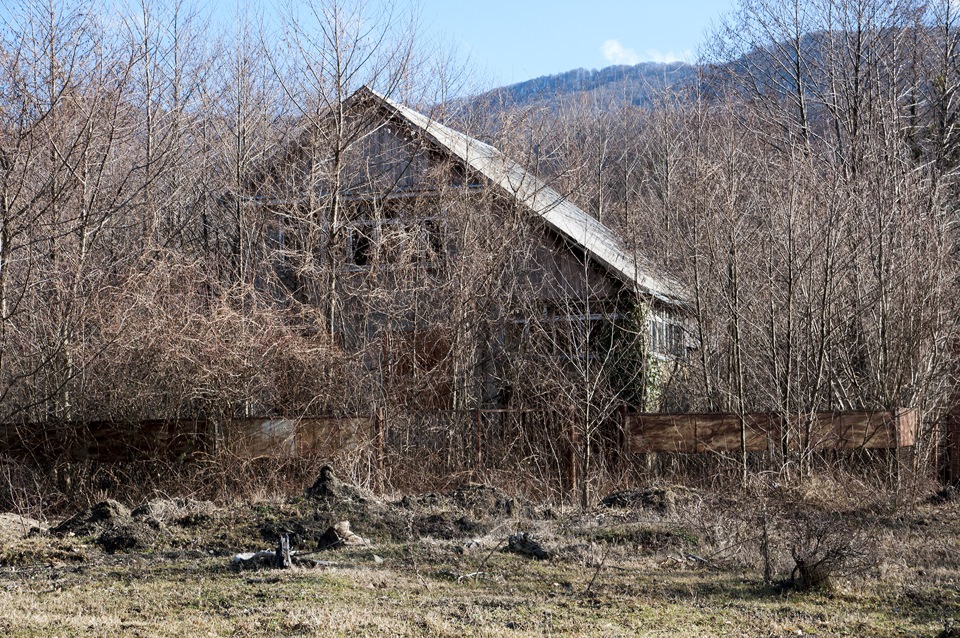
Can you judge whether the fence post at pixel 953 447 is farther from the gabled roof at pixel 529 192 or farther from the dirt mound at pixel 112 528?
the dirt mound at pixel 112 528

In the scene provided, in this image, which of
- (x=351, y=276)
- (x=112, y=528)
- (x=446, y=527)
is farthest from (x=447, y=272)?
(x=112, y=528)

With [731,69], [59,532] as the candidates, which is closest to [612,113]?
[731,69]

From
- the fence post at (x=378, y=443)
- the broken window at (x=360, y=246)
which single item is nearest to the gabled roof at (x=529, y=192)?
the broken window at (x=360, y=246)

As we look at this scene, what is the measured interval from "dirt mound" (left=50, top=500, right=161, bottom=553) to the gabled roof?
8471 millimetres

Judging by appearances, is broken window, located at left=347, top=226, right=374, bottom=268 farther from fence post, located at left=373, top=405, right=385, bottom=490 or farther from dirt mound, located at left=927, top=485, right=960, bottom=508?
dirt mound, located at left=927, top=485, right=960, bottom=508

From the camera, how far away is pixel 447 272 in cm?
1490

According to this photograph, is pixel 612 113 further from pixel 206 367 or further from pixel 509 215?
pixel 206 367

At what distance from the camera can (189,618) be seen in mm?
5988

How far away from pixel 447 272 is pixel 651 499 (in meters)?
5.79

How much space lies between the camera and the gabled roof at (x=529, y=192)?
52.5 feet

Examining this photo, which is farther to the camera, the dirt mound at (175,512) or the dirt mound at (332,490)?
the dirt mound at (332,490)

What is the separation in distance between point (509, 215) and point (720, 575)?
30.2ft

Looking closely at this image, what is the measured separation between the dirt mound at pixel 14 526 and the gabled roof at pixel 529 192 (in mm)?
8829

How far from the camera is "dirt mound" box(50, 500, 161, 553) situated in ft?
28.8
